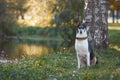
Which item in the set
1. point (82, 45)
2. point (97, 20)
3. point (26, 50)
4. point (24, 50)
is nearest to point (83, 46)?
point (82, 45)

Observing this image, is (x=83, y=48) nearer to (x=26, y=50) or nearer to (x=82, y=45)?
(x=82, y=45)

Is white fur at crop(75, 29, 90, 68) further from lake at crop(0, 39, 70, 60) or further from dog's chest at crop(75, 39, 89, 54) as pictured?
lake at crop(0, 39, 70, 60)

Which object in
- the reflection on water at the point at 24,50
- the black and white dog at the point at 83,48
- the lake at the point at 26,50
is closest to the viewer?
the black and white dog at the point at 83,48

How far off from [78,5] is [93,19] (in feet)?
49.2

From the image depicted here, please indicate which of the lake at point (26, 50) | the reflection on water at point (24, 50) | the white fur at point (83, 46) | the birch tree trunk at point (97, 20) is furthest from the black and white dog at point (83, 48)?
the reflection on water at point (24, 50)

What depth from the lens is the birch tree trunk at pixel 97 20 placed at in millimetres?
15719

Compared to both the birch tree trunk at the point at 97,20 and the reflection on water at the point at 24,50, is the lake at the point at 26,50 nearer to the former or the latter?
the reflection on water at the point at 24,50

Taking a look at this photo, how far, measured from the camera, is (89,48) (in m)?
10.9

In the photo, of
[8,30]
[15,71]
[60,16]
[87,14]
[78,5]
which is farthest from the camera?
[8,30]

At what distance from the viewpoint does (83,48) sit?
35.2 ft

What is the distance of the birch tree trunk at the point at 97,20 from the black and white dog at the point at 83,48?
4.76 meters

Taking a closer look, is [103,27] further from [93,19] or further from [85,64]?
[85,64]

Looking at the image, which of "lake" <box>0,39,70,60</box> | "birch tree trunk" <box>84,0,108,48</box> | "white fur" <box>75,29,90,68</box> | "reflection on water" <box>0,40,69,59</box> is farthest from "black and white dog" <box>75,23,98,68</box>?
"reflection on water" <box>0,40,69,59</box>

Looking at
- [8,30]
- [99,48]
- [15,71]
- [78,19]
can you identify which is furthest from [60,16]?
[15,71]
